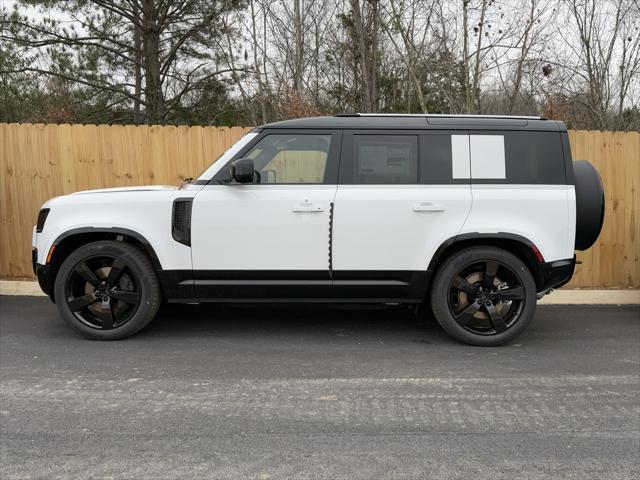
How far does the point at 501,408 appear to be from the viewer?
3576mm

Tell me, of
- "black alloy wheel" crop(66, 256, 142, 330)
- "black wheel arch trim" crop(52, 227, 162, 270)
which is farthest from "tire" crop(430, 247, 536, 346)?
"black alloy wheel" crop(66, 256, 142, 330)

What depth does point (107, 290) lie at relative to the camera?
491cm

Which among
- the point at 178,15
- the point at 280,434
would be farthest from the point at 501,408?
the point at 178,15

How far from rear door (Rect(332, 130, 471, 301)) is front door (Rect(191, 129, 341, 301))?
0.15m

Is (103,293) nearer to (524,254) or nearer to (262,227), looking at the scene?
(262,227)

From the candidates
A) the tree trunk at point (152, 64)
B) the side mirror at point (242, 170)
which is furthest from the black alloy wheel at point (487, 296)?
the tree trunk at point (152, 64)

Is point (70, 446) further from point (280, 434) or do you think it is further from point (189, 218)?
point (189, 218)

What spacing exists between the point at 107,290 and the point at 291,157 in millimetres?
2038

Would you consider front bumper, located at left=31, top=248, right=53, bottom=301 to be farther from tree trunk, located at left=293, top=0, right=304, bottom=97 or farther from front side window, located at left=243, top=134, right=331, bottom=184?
tree trunk, located at left=293, top=0, right=304, bottom=97

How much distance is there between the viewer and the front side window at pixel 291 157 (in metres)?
4.84

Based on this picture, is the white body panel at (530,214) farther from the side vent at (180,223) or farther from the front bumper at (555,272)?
the side vent at (180,223)

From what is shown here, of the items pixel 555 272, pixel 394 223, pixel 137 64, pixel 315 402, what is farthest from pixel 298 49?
pixel 315 402

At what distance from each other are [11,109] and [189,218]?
43.2ft

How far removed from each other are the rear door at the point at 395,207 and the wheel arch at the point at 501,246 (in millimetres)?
64
